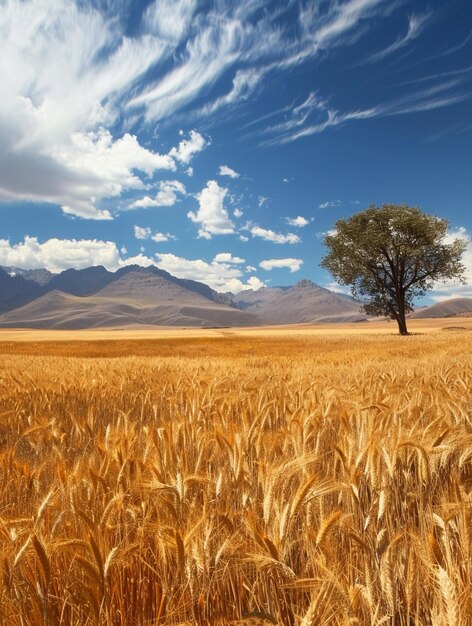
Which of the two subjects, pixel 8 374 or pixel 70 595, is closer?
pixel 70 595

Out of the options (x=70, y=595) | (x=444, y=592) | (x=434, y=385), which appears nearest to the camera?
(x=444, y=592)

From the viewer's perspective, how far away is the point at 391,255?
125 feet

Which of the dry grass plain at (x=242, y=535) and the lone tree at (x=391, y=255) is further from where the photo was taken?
the lone tree at (x=391, y=255)

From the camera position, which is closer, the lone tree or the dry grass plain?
the dry grass plain

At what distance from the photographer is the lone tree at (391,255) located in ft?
120

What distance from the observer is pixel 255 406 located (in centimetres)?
397

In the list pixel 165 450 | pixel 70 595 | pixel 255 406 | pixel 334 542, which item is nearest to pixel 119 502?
pixel 70 595

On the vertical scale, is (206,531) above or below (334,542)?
above

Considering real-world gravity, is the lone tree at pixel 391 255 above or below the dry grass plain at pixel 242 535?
above

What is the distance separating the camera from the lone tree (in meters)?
36.5

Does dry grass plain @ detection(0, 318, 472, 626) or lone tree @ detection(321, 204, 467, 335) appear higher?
lone tree @ detection(321, 204, 467, 335)

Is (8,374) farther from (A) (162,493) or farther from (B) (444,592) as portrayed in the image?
(B) (444,592)

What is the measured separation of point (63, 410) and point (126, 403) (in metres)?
0.73

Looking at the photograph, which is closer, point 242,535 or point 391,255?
point 242,535
